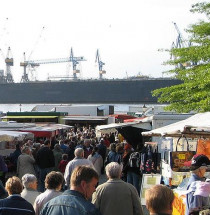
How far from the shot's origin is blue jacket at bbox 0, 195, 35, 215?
15.4ft

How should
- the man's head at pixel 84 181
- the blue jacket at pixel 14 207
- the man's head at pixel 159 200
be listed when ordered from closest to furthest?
the man's head at pixel 159 200, the man's head at pixel 84 181, the blue jacket at pixel 14 207

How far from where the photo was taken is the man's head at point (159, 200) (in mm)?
3701

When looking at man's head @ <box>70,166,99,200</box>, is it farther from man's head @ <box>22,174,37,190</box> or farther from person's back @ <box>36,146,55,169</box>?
person's back @ <box>36,146,55,169</box>

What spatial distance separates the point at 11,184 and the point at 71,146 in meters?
9.28

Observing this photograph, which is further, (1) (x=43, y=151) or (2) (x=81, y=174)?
(1) (x=43, y=151)

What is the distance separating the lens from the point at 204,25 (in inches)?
645

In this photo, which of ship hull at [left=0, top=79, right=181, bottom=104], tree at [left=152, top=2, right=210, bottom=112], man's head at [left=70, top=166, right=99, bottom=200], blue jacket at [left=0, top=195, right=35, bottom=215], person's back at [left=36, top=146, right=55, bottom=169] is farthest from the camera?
ship hull at [left=0, top=79, right=181, bottom=104]

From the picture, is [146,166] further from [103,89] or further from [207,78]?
[103,89]

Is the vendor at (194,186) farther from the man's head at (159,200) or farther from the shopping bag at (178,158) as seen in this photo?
the shopping bag at (178,158)

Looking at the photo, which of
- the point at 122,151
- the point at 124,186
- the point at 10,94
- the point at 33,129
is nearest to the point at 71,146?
the point at 122,151

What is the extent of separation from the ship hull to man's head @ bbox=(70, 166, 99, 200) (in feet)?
494

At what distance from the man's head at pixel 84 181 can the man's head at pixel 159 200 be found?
45 centimetres

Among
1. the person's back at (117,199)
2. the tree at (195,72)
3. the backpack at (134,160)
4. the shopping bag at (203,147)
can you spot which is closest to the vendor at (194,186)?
the person's back at (117,199)

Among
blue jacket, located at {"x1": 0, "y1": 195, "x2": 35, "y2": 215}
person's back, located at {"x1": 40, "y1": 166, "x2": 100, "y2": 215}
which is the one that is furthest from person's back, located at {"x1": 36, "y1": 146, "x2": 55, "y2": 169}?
person's back, located at {"x1": 40, "y1": 166, "x2": 100, "y2": 215}
